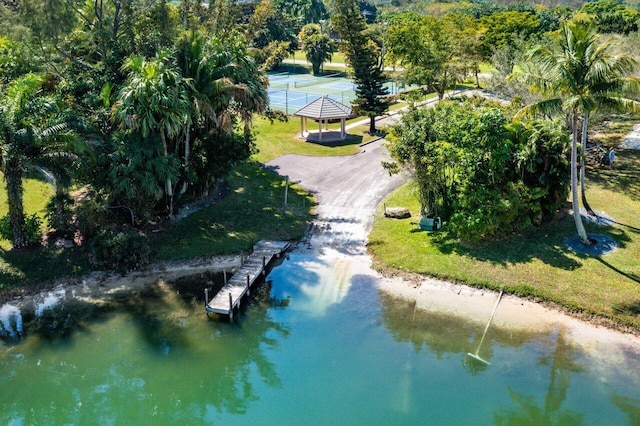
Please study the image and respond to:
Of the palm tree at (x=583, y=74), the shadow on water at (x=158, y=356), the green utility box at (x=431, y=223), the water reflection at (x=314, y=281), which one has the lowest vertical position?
the shadow on water at (x=158, y=356)

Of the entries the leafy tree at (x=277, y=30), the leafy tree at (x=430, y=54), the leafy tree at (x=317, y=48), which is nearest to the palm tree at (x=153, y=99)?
the leafy tree at (x=430, y=54)

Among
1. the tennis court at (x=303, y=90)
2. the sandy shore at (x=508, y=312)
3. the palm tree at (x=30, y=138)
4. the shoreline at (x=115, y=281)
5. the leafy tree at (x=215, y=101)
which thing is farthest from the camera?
the tennis court at (x=303, y=90)

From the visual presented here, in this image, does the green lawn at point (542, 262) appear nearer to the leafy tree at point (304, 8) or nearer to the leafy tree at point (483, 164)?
the leafy tree at point (483, 164)

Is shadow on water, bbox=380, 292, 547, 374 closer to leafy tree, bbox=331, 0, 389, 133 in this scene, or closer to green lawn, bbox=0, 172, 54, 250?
green lawn, bbox=0, 172, 54, 250

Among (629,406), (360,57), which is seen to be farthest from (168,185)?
(360,57)

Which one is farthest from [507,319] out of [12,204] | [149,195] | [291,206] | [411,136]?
[12,204]

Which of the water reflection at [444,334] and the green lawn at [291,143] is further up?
the green lawn at [291,143]

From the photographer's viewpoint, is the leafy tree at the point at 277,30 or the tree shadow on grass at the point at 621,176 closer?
the tree shadow on grass at the point at 621,176
